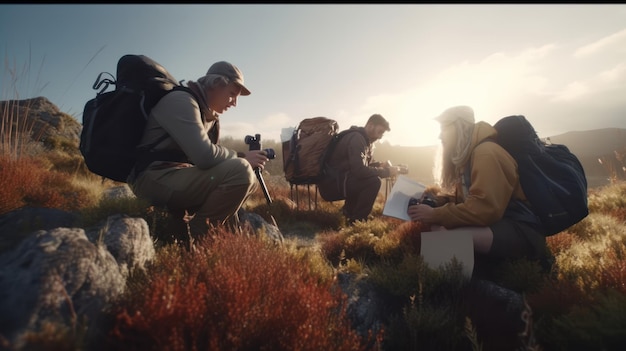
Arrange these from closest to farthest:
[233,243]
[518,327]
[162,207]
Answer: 1. [518,327]
2. [233,243]
3. [162,207]

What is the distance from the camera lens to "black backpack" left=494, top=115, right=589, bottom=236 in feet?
10.5

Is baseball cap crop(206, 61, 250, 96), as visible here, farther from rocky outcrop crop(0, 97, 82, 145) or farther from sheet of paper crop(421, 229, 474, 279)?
rocky outcrop crop(0, 97, 82, 145)

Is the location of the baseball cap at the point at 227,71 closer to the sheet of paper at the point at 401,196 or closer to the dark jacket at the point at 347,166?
the sheet of paper at the point at 401,196

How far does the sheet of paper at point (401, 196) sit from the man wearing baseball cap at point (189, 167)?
1.63 meters

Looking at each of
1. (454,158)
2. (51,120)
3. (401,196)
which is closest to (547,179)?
(454,158)

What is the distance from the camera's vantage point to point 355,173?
7.23 m

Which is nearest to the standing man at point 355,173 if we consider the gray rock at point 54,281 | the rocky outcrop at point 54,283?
the rocky outcrop at point 54,283

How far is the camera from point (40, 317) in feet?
4.85

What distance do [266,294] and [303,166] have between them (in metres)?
5.56

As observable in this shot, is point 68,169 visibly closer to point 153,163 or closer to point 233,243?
point 153,163

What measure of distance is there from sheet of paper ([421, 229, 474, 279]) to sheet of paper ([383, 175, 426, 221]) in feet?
1.25

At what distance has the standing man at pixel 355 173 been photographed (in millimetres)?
7199

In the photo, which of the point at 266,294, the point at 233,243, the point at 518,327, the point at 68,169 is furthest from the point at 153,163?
the point at 68,169

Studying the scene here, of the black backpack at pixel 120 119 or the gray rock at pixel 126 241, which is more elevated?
the black backpack at pixel 120 119
